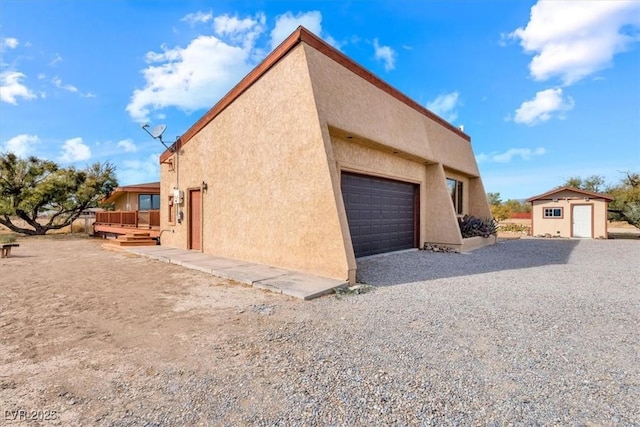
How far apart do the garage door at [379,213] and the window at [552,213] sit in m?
13.2

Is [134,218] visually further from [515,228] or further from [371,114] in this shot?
[515,228]

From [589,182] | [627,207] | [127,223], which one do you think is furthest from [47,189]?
[589,182]

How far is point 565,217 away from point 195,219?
67.9 ft

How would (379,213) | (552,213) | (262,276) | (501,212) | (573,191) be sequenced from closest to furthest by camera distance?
(262,276) → (379,213) → (573,191) → (552,213) → (501,212)

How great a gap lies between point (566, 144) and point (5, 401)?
22.1m

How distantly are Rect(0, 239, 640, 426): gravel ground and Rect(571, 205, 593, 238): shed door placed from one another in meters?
16.3

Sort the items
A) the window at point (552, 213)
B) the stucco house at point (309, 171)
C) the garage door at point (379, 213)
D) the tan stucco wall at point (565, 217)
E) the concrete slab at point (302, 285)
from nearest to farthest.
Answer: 1. the concrete slab at point (302, 285)
2. the stucco house at point (309, 171)
3. the garage door at point (379, 213)
4. the tan stucco wall at point (565, 217)
5. the window at point (552, 213)

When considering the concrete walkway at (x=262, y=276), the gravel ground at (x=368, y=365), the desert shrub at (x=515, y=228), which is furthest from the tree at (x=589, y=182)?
the concrete walkway at (x=262, y=276)

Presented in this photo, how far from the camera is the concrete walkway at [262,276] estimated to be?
210 inches

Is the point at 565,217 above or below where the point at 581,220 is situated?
above

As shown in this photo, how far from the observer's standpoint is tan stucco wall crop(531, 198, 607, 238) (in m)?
17.2

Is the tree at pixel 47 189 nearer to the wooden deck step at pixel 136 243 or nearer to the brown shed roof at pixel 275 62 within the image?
the wooden deck step at pixel 136 243

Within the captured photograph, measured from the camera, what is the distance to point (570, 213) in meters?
18.0

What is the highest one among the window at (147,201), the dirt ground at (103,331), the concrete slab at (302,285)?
the window at (147,201)
